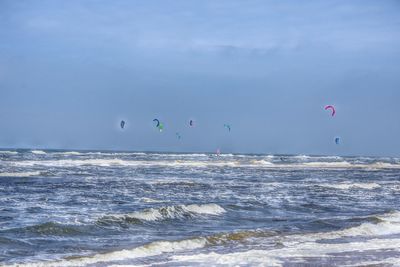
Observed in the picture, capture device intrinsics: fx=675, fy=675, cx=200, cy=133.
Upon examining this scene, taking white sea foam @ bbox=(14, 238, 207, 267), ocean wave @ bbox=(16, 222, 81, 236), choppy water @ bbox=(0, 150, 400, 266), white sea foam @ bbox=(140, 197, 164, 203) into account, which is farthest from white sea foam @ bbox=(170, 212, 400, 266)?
white sea foam @ bbox=(140, 197, 164, 203)

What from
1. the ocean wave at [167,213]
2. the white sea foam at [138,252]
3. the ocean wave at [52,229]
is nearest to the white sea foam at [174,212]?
the ocean wave at [167,213]

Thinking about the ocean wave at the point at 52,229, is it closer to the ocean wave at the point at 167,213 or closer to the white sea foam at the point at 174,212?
the ocean wave at the point at 167,213

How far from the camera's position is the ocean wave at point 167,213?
16.2 meters

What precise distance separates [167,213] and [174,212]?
32cm

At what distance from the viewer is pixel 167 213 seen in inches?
691

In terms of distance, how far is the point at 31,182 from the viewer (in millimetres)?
30188

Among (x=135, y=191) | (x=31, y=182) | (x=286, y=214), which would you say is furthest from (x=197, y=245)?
(x=31, y=182)

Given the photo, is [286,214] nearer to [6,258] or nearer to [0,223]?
[0,223]

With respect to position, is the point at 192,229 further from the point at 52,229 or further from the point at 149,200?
the point at 149,200

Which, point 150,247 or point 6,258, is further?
point 150,247

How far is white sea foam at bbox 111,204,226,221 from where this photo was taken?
1678cm

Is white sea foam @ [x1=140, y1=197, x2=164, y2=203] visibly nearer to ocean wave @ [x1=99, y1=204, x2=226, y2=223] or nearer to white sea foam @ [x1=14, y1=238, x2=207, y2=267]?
ocean wave @ [x1=99, y1=204, x2=226, y2=223]

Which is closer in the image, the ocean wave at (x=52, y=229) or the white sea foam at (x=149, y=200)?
the ocean wave at (x=52, y=229)

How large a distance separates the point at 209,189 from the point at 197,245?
15203 mm
